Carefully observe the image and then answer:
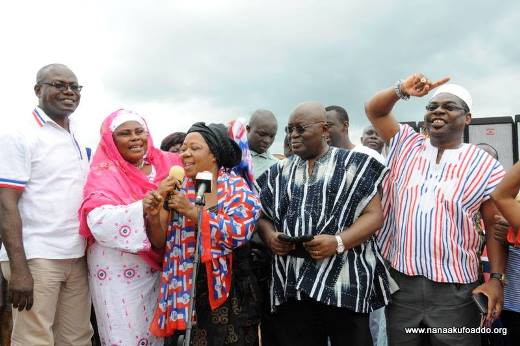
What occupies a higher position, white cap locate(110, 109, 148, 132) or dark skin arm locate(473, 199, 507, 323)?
white cap locate(110, 109, 148, 132)

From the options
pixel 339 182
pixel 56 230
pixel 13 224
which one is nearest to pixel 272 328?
pixel 339 182

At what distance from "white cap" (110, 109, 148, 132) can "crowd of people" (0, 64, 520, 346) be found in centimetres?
1

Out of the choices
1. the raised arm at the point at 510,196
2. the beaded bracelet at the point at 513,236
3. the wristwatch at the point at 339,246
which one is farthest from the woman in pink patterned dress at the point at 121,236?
the beaded bracelet at the point at 513,236

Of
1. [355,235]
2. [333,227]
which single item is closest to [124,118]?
[333,227]

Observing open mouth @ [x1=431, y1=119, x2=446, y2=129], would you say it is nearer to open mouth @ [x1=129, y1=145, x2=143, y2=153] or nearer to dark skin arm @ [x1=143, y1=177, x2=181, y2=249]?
dark skin arm @ [x1=143, y1=177, x2=181, y2=249]

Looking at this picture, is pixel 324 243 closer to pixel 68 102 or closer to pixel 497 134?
pixel 68 102

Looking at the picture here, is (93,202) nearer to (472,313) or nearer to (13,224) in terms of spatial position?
(13,224)

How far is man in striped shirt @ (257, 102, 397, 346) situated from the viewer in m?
2.92

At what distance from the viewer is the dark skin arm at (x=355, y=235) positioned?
286 centimetres

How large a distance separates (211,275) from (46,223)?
3.98 ft

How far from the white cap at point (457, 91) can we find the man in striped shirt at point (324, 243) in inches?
25.1

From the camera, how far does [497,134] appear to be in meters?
7.85

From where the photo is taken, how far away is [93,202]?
3139 mm

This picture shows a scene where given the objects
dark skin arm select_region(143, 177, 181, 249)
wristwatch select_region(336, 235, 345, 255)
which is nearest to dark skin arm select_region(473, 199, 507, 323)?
wristwatch select_region(336, 235, 345, 255)
